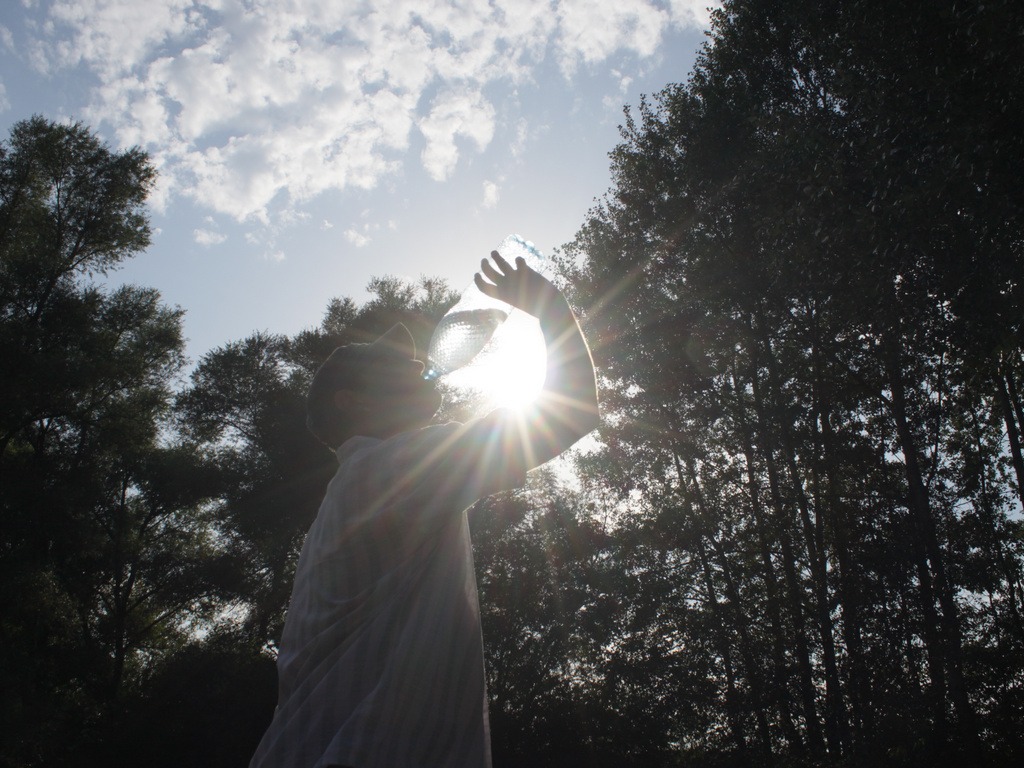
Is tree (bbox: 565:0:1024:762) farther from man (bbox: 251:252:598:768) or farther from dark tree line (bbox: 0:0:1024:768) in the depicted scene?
man (bbox: 251:252:598:768)

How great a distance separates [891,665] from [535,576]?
25.5ft

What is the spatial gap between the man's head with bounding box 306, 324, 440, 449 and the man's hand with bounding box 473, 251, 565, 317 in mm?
299

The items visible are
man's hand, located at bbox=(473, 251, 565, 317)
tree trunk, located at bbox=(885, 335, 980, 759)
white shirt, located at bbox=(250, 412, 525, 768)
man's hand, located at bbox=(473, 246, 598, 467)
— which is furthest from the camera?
tree trunk, located at bbox=(885, 335, 980, 759)

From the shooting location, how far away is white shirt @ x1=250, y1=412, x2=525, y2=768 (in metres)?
1.24

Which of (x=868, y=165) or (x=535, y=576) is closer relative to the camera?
(x=868, y=165)

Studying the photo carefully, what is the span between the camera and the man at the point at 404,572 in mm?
1246

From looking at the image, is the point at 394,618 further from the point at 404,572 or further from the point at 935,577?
the point at 935,577

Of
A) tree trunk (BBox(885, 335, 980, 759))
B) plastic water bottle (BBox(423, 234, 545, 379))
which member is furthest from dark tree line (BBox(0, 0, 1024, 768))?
plastic water bottle (BBox(423, 234, 545, 379))

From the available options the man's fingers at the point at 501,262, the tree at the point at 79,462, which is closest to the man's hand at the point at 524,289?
the man's fingers at the point at 501,262

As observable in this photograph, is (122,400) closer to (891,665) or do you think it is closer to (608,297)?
(608,297)

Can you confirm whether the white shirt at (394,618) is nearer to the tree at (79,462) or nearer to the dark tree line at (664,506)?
the dark tree line at (664,506)

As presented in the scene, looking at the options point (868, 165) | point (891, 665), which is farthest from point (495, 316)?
point (891, 665)

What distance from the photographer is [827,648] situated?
13.4 m

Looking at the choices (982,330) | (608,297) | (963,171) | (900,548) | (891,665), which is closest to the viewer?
(963,171)
